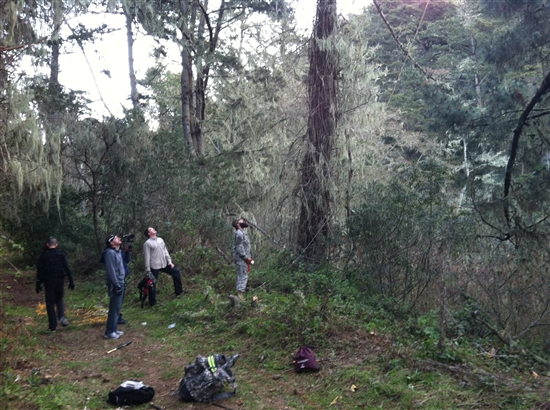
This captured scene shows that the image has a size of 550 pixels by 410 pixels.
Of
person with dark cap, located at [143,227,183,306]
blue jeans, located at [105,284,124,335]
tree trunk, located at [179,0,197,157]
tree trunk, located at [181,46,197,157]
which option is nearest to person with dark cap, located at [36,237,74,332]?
blue jeans, located at [105,284,124,335]

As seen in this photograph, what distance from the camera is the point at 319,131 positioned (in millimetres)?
11430

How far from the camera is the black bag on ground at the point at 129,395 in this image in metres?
5.21

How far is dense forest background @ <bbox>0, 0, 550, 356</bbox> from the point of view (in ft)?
27.9

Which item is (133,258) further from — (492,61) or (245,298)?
(492,61)

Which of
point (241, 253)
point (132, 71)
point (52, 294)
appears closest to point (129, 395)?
point (52, 294)

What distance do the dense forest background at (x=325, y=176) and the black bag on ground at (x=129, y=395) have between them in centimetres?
341

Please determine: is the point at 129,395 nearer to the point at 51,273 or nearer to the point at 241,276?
the point at 51,273

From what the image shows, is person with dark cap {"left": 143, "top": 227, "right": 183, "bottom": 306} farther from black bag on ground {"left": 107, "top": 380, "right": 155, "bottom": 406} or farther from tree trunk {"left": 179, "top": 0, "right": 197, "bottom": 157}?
tree trunk {"left": 179, "top": 0, "right": 197, "bottom": 157}

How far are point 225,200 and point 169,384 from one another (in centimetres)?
875

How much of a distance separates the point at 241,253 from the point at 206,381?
4.11m

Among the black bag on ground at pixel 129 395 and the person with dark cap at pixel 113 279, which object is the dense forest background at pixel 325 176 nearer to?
the person with dark cap at pixel 113 279

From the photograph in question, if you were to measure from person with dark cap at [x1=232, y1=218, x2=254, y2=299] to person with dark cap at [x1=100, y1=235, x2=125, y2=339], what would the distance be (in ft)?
7.37

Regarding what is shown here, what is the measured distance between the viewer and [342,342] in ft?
21.2

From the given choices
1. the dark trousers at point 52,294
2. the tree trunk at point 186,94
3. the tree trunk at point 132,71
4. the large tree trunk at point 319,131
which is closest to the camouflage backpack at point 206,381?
the dark trousers at point 52,294
